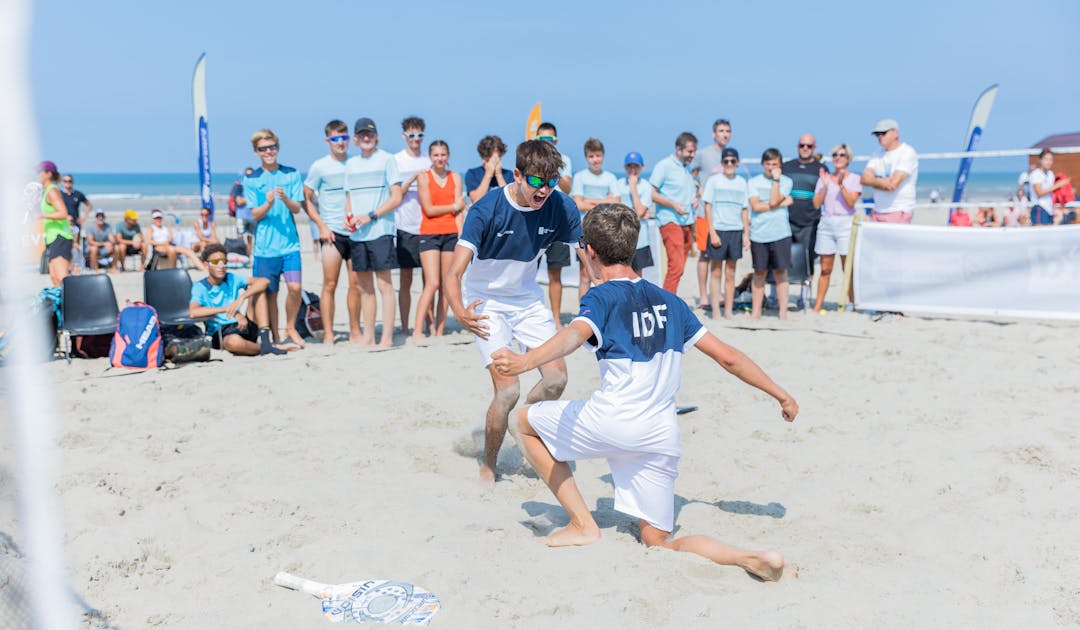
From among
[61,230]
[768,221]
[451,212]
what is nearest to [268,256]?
[451,212]

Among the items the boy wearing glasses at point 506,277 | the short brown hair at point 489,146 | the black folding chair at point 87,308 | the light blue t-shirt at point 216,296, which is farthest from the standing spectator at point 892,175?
the black folding chair at point 87,308

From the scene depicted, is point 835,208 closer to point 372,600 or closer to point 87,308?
point 87,308

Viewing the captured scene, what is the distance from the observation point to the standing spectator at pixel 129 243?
49.0 ft

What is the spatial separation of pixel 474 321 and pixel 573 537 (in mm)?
1114

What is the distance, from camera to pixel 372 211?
24.8 ft

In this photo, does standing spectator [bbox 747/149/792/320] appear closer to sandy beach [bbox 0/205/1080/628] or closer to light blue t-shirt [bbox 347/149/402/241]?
sandy beach [bbox 0/205/1080/628]

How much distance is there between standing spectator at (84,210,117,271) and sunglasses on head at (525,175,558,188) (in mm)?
12806

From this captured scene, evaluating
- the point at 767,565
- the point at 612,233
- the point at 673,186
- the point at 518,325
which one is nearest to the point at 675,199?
the point at 673,186

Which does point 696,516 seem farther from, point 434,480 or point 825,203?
point 825,203

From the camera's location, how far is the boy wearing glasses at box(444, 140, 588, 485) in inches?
166

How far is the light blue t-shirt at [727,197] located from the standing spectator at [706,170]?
0.17 m

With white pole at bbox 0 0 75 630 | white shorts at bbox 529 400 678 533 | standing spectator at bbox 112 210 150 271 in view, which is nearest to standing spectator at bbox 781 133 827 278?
white shorts at bbox 529 400 678 533

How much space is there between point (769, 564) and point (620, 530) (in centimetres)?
82

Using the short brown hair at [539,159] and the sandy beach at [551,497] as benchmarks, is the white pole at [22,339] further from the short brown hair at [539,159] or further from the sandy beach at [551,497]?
the short brown hair at [539,159]
